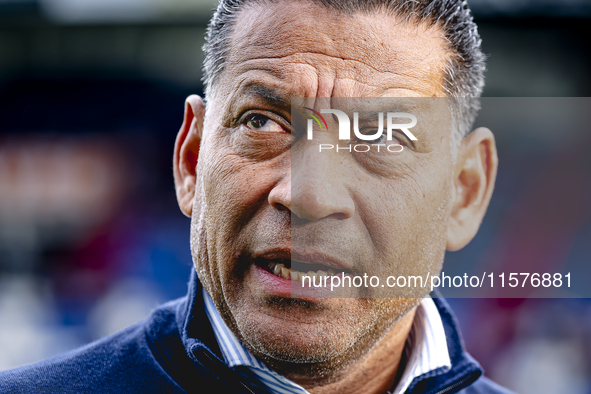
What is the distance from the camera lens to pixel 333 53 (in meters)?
1.27

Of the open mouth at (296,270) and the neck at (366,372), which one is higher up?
the open mouth at (296,270)

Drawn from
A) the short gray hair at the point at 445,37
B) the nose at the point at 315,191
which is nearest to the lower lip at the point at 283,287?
the nose at the point at 315,191

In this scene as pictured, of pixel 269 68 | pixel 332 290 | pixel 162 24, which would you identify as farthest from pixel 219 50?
pixel 162 24

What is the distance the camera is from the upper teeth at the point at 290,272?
1181 millimetres

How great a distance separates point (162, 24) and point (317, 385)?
468 centimetres

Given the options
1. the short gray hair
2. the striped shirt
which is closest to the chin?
the striped shirt

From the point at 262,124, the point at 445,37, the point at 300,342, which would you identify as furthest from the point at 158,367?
the point at 445,37

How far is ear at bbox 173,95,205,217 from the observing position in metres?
1.53

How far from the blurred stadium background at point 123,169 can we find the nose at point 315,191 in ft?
11.4

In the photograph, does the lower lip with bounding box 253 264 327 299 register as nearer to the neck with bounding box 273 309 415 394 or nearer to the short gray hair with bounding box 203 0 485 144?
the neck with bounding box 273 309 415 394

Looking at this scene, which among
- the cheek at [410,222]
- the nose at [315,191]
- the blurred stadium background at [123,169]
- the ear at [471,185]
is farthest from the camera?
the blurred stadium background at [123,169]

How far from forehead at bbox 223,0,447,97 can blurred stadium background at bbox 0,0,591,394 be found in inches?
133

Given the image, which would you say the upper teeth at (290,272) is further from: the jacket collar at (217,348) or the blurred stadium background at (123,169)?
the blurred stadium background at (123,169)

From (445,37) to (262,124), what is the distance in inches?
22.8
